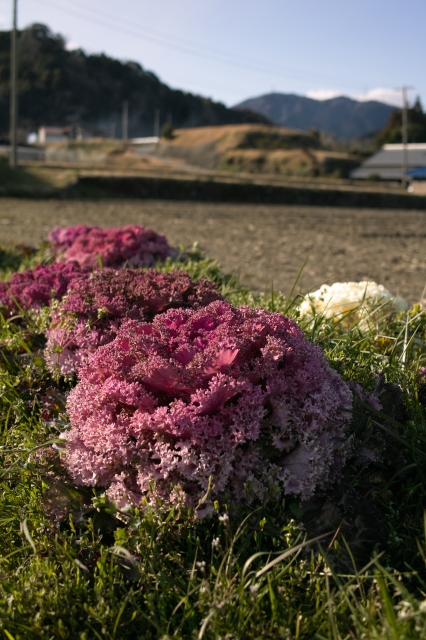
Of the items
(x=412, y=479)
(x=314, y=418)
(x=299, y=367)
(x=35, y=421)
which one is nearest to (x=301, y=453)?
(x=314, y=418)

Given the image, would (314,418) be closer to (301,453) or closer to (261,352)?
(301,453)

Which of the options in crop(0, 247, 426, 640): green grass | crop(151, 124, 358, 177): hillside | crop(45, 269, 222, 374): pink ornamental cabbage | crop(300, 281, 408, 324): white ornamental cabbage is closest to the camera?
Answer: crop(0, 247, 426, 640): green grass

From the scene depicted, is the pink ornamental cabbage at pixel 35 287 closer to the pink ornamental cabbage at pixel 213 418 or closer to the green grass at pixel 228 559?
the green grass at pixel 228 559

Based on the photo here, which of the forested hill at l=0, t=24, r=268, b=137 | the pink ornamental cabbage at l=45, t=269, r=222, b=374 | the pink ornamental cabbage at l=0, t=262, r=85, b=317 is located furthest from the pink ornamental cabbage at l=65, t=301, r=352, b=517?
the forested hill at l=0, t=24, r=268, b=137

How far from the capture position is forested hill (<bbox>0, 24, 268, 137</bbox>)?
361 feet

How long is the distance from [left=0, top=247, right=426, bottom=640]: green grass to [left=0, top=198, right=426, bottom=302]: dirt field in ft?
5.75

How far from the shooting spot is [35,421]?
2.31m

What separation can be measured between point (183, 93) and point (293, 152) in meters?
89.6

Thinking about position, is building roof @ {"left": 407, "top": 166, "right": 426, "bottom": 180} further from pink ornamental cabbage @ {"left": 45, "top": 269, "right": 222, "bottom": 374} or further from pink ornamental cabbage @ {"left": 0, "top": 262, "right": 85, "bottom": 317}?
pink ornamental cabbage @ {"left": 45, "top": 269, "right": 222, "bottom": 374}

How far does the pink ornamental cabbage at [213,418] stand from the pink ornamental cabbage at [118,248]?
248 cm

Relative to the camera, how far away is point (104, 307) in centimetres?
241

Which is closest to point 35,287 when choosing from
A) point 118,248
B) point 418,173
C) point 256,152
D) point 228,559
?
point 118,248

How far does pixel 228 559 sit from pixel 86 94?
127 metres

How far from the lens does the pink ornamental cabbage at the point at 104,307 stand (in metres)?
2.38
